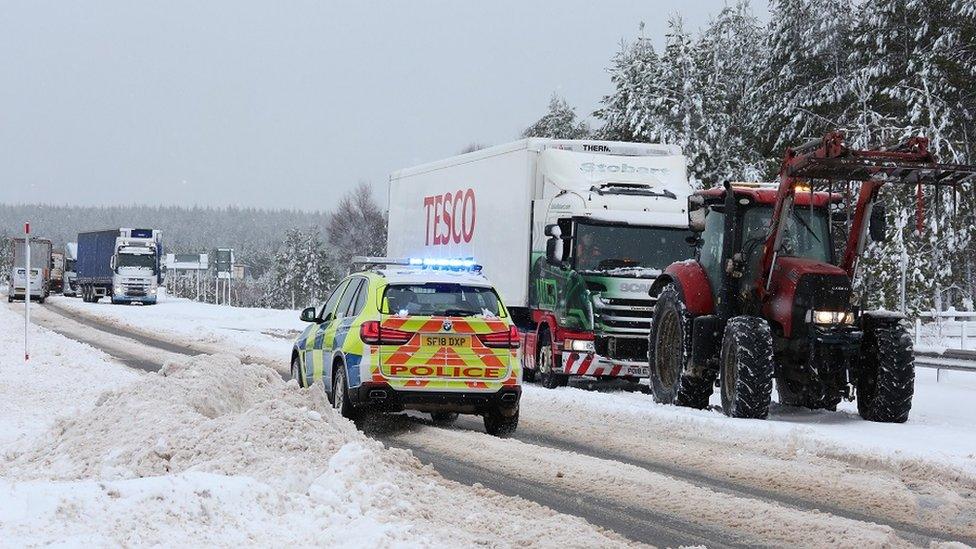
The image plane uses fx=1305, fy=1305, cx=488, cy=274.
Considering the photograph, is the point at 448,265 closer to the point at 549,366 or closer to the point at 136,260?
the point at 549,366

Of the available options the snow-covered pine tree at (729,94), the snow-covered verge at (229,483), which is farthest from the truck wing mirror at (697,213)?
the snow-covered pine tree at (729,94)

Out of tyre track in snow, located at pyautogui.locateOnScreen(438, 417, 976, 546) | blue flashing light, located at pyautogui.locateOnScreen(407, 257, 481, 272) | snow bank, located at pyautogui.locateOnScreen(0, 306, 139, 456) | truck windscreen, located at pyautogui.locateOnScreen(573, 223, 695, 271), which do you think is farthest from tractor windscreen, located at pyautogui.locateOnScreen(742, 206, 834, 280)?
snow bank, located at pyautogui.locateOnScreen(0, 306, 139, 456)

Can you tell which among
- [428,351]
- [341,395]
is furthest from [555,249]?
[428,351]

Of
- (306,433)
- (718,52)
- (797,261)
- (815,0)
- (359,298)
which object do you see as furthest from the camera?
(718,52)

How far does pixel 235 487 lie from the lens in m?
7.60

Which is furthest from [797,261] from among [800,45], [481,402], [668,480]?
[800,45]

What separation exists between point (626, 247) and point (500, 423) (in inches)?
284

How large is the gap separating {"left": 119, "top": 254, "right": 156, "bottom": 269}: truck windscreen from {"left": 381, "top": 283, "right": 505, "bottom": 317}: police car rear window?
55.3 metres

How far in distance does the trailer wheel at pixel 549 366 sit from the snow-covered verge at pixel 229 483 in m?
6.78

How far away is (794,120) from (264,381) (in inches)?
1673

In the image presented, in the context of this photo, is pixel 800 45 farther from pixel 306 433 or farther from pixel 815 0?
pixel 306 433

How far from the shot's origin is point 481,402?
42.7 ft

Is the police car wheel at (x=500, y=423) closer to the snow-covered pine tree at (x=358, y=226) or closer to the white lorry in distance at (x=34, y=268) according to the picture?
the white lorry in distance at (x=34, y=268)

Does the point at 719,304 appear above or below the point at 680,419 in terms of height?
above
